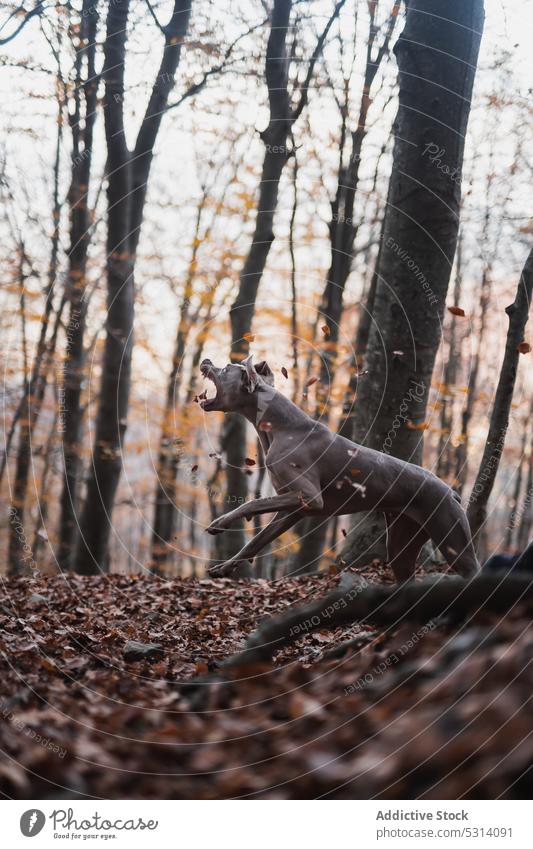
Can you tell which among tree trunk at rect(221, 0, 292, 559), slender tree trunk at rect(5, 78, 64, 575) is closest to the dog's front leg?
tree trunk at rect(221, 0, 292, 559)

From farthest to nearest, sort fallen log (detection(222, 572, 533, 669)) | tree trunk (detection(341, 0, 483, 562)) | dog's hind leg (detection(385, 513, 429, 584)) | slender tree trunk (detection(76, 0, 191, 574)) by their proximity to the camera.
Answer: slender tree trunk (detection(76, 0, 191, 574)) → tree trunk (detection(341, 0, 483, 562)) → dog's hind leg (detection(385, 513, 429, 584)) → fallen log (detection(222, 572, 533, 669))

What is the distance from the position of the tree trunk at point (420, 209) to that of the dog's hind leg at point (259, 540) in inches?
130

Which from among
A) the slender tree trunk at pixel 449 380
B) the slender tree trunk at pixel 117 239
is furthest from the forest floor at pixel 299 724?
the slender tree trunk at pixel 449 380

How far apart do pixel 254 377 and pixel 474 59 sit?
6.53 m

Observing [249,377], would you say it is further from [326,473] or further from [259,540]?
[259,540]

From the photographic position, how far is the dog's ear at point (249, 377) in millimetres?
7988

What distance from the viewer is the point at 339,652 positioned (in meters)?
5.86

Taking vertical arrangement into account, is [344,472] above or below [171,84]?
below

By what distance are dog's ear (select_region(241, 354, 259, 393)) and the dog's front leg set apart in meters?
1.24

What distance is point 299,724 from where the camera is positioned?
4.32 m

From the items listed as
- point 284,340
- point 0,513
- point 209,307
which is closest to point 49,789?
point 284,340

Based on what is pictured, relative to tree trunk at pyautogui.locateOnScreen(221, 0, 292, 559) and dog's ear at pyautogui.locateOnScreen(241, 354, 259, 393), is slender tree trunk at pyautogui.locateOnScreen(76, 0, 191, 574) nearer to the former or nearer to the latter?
tree trunk at pyautogui.locateOnScreen(221, 0, 292, 559)

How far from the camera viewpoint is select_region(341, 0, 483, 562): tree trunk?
1063 centimetres
